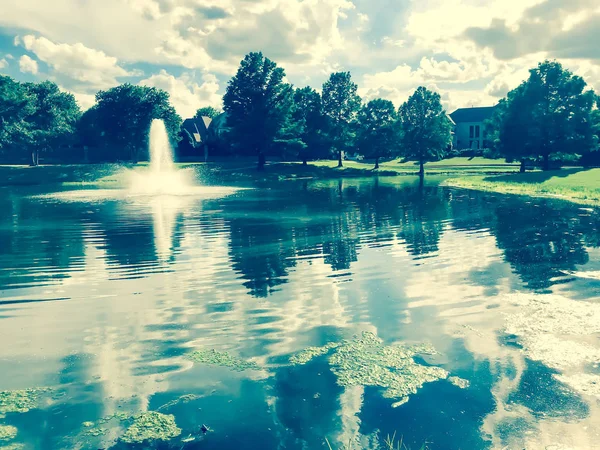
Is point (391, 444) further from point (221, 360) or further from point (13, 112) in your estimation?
point (13, 112)

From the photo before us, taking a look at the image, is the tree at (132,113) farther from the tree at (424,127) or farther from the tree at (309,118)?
the tree at (424,127)

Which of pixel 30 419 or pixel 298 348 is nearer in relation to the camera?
pixel 30 419

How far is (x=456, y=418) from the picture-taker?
21.7 feet

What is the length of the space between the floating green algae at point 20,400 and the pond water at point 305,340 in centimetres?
3

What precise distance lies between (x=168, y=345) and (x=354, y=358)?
348 cm

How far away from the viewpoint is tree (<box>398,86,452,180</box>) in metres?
74.9

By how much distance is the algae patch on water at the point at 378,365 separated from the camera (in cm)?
762

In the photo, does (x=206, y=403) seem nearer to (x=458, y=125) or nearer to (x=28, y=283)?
(x=28, y=283)

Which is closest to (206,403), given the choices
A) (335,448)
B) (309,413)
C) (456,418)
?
(309,413)

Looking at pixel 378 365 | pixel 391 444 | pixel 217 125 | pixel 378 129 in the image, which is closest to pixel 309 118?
pixel 378 129

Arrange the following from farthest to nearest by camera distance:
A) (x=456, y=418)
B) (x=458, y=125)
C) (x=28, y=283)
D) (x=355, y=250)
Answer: (x=458, y=125), (x=355, y=250), (x=28, y=283), (x=456, y=418)

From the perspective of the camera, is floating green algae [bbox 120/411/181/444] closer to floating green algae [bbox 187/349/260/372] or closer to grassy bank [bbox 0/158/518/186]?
floating green algae [bbox 187/349/260/372]

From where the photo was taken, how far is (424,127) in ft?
248

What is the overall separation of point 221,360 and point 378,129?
272ft
